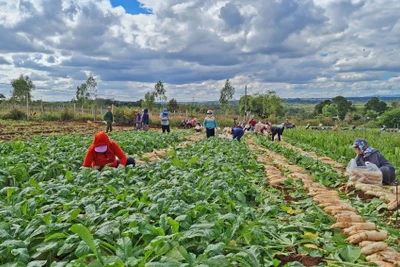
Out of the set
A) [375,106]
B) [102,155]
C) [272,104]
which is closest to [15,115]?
[102,155]

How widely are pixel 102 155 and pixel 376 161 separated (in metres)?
5.24

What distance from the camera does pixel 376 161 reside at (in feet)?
22.8

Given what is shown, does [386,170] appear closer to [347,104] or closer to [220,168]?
[220,168]

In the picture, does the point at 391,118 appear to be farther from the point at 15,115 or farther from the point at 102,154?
the point at 102,154

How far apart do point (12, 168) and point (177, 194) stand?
339cm

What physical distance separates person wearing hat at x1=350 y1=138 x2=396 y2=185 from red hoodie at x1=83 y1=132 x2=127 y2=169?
182 inches

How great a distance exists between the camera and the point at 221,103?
4819cm

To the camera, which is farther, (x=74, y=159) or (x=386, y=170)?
(x=74, y=159)

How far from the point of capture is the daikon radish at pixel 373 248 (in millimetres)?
3306

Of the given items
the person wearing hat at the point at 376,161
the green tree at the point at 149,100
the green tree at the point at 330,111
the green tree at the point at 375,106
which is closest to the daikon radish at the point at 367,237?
the person wearing hat at the point at 376,161

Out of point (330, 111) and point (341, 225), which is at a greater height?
point (341, 225)

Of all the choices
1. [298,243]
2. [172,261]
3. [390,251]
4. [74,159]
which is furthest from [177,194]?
[74,159]

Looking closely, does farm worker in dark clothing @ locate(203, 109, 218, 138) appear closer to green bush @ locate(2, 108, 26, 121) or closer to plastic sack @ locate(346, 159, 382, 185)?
plastic sack @ locate(346, 159, 382, 185)

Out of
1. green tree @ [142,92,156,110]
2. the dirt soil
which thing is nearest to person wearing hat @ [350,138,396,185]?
the dirt soil
